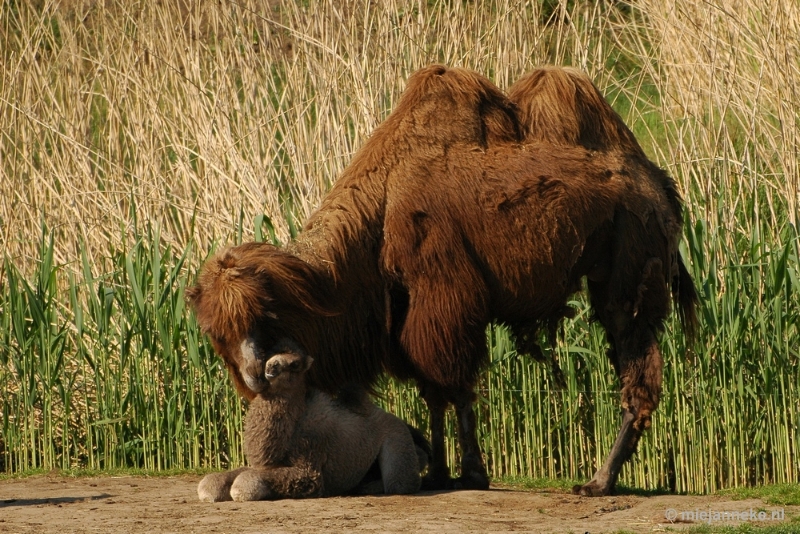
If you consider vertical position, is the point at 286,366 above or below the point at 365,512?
above

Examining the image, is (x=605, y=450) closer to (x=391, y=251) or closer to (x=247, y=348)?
(x=391, y=251)

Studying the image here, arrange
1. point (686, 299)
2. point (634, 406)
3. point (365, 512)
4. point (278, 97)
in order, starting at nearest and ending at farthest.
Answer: point (365, 512) → point (634, 406) → point (686, 299) → point (278, 97)

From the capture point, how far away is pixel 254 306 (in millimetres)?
4922

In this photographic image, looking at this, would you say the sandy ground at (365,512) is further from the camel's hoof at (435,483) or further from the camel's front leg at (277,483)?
the camel's hoof at (435,483)

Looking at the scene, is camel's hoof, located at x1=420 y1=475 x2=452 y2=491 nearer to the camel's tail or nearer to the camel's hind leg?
the camel's hind leg

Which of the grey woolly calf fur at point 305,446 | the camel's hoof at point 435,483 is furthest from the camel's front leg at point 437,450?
the grey woolly calf fur at point 305,446

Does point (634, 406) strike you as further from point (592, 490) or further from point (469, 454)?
point (469, 454)

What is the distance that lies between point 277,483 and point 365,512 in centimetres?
51

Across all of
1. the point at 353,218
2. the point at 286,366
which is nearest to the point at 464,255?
the point at 353,218

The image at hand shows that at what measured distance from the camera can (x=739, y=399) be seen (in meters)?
6.73

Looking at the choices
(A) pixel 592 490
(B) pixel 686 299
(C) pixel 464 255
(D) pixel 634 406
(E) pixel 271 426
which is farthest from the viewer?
(B) pixel 686 299

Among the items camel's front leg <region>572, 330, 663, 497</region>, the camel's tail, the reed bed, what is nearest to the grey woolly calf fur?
camel's front leg <region>572, 330, 663, 497</region>

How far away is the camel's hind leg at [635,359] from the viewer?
18.4ft

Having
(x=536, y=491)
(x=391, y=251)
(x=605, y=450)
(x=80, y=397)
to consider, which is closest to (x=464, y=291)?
(x=391, y=251)
